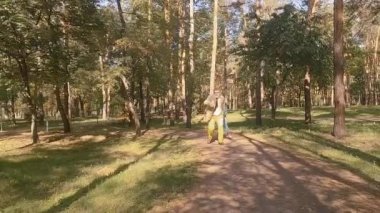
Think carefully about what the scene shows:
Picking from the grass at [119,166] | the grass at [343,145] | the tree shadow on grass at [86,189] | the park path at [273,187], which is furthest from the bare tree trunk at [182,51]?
the park path at [273,187]

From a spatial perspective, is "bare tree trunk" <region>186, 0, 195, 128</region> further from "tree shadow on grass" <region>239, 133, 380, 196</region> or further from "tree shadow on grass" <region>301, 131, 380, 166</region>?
"tree shadow on grass" <region>239, 133, 380, 196</region>

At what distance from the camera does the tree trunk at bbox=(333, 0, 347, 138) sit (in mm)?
20000

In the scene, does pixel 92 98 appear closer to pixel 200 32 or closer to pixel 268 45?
pixel 200 32

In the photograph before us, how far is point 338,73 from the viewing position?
67.4ft

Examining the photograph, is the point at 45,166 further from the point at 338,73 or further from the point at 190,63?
the point at 190,63

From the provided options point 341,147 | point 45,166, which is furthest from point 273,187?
point 45,166

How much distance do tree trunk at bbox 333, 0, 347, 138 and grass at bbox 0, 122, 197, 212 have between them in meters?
6.24

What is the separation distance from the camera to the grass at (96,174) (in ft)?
36.8

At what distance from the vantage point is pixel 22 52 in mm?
22688

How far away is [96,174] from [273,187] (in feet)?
21.3

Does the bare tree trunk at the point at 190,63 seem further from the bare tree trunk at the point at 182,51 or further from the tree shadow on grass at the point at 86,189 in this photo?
the tree shadow on grass at the point at 86,189

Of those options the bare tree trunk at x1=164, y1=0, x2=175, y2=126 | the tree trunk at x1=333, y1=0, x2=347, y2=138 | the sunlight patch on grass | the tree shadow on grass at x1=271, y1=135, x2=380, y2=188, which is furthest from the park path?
the bare tree trunk at x1=164, y1=0, x2=175, y2=126

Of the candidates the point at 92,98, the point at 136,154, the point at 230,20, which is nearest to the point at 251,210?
the point at 136,154

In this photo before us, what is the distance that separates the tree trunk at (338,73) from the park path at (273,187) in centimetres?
556
